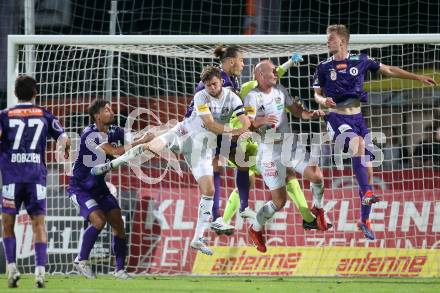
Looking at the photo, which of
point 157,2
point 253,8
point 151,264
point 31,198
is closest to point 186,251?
point 151,264

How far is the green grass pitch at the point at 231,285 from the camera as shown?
1131cm

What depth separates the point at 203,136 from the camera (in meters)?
13.2

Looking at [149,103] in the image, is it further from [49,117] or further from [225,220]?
[49,117]

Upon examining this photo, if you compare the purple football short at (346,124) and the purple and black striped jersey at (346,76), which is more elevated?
the purple and black striped jersey at (346,76)

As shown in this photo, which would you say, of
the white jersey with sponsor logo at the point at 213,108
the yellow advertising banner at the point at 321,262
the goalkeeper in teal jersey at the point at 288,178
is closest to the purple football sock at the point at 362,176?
the goalkeeper in teal jersey at the point at 288,178

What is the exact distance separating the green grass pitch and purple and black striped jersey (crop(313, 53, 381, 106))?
216cm

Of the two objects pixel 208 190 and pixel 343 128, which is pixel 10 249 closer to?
pixel 208 190

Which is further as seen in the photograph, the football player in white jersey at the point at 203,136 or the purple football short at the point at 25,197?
the football player in white jersey at the point at 203,136

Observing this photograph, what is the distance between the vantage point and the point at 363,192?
1298 centimetres

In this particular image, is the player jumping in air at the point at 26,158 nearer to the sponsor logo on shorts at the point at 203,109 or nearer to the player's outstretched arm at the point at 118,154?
the player's outstretched arm at the point at 118,154

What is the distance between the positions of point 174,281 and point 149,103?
386cm

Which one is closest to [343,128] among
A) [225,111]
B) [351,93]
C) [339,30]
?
[351,93]

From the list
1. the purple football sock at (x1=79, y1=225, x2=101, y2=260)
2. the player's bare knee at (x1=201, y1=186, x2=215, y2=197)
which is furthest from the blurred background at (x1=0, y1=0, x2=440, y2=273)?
the player's bare knee at (x1=201, y1=186, x2=215, y2=197)

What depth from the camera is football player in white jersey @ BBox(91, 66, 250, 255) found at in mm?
12734
